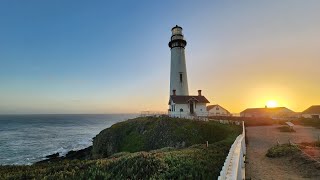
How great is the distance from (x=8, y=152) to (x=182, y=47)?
1535 inches

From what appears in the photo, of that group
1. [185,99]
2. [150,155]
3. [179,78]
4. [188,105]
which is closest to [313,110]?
[188,105]

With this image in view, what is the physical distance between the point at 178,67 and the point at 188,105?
→ 28.2 ft

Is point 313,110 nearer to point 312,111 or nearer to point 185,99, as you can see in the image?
point 312,111

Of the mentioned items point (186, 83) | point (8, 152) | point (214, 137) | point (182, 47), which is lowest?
point (8, 152)

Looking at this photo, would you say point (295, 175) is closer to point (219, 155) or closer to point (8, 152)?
point (219, 155)

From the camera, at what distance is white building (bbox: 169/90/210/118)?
45469 millimetres

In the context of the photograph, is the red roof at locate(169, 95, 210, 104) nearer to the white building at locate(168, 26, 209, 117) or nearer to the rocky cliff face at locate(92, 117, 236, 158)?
the white building at locate(168, 26, 209, 117)

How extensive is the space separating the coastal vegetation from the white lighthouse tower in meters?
10.1

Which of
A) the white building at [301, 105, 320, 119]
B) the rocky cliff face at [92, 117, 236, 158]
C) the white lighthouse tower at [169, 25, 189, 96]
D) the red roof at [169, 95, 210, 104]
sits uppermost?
the white lighthouse tower at [169, 25, 189, 96]

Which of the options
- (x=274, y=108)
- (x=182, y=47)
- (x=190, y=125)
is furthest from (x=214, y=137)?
(x=274, y=108)

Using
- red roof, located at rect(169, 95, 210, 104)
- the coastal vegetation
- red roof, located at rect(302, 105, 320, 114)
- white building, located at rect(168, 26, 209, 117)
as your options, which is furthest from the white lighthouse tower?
red roof, located at rect(302, 105, 320, 114)

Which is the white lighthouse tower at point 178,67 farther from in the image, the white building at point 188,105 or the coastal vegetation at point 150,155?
the coastal vegetation at point 150,155

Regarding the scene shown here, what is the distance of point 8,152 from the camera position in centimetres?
4412

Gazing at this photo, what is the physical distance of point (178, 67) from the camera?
4962 centimetres
